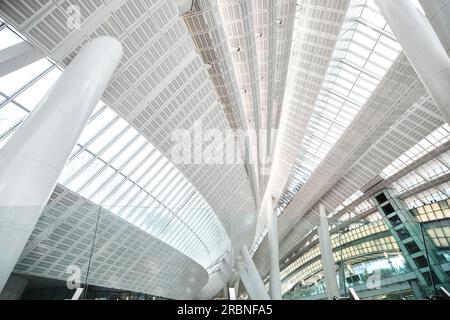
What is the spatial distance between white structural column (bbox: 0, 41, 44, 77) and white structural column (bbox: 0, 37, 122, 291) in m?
2.26

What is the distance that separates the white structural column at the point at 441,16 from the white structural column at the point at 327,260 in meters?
3.58

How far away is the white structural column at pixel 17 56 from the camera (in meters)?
6.96

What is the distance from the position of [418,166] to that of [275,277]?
75.2 ft

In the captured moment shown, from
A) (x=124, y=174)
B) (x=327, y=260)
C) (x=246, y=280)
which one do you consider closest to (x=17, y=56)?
(x=124, y=174)

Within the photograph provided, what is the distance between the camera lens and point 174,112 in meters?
10.7

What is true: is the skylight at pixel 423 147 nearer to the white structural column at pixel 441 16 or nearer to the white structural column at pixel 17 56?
the white structural column at pixel 441 16

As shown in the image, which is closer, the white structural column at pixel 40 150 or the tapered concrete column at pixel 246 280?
the tapered concrete column at pixel 246 280

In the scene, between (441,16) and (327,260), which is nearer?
(327,260)

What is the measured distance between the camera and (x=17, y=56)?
7082 mm

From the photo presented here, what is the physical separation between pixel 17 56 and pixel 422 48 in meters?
9.09

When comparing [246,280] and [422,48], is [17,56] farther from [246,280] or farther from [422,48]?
[422,48]

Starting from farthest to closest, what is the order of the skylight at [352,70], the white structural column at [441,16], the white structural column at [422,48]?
the skylight at [352,70] < the white structural column at [422,48] < the white structural column at [441,16]

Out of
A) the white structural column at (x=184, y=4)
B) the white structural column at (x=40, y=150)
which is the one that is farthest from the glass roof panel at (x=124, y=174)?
the white structural column at (x=184, y=4)

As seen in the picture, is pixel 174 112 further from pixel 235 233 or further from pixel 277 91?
pixel 277 91
